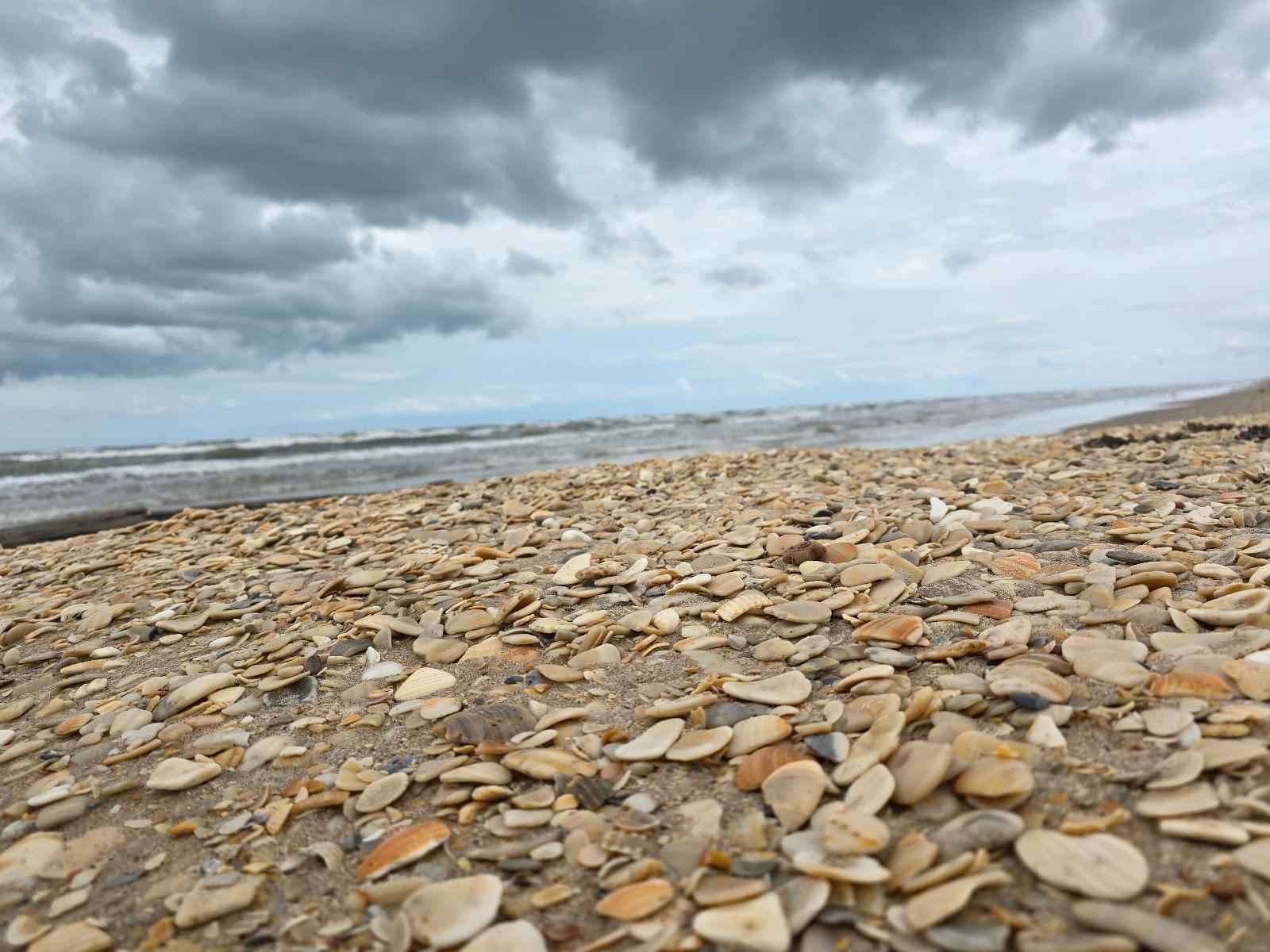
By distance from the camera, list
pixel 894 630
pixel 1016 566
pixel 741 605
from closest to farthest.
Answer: pixel 894 630 → pixel 741 605 → pixel 1016 566

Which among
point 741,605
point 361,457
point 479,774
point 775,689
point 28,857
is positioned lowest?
point 28,857

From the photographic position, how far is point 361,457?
2058 centimetres

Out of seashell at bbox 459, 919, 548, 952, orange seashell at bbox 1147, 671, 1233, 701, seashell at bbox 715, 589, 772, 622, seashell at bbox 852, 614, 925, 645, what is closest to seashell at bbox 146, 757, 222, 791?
seashell at bbox 459, 919, 548, 952

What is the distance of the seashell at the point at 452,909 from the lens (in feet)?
5.12

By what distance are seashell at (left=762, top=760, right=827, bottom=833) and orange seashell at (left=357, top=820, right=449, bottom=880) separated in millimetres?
810

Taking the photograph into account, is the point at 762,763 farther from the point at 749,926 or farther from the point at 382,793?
the point at 382,793

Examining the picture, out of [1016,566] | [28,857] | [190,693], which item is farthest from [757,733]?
[190,693]

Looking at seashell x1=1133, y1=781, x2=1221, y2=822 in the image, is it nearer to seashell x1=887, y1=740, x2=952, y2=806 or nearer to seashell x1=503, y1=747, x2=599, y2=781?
seashell x1=887, y1=740, x2=952, y2=806

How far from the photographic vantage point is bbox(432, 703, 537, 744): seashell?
229cm

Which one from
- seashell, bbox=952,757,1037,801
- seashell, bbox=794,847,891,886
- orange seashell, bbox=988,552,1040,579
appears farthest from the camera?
orange seashell, bbox=988,552,1040,579

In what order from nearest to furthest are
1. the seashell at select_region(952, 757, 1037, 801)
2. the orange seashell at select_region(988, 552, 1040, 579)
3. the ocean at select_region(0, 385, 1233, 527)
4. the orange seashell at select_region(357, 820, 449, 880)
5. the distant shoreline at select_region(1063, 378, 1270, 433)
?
1. the seashell at select_region(952, 757, 1037, 801)
2. the orange seashell at select_region(357, 820, 449, 880)
3. the orange seashell at select_region(988, 552, 1040, 579)
4. the ocean at select_region(0, 385, 1233, 527)
5. the distant shoreline at select_region(1063, 378, 1270, 433)

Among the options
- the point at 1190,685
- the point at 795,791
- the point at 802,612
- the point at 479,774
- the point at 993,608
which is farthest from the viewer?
the point at 802,612

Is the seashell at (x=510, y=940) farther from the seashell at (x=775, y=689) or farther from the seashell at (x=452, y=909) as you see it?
the seashell at (x=775, y=689)

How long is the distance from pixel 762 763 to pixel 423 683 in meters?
1.32
